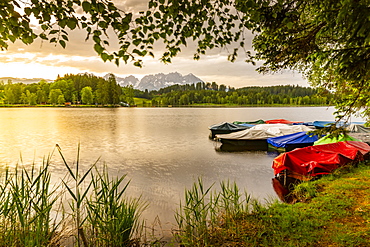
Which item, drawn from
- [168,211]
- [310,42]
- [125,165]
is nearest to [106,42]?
[310,42]

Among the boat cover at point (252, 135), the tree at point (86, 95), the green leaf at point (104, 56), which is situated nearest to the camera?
the green leaf at point (104, 56)

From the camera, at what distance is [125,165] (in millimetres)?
17500

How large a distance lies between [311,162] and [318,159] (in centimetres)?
65

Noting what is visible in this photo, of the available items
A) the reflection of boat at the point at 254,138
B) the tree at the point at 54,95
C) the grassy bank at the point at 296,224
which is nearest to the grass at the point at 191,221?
the grassy bank at the point at 296,224

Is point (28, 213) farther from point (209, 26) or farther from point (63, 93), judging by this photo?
point (63, 93)

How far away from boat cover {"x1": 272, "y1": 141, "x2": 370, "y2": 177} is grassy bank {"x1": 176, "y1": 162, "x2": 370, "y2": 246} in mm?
2463

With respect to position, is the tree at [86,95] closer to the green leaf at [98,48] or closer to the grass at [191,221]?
the grass at [191,221]

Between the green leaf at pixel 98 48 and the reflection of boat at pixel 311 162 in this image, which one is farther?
the reflection of boat at pixel 311 162

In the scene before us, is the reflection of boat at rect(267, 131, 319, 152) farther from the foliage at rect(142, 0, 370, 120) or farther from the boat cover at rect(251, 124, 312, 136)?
the foliage at rect(142, 0, 370, 120)

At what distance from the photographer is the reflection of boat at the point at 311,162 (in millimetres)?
10281

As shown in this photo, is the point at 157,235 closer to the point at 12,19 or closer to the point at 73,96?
the point at 12,19

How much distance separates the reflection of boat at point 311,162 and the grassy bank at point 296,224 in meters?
2.42

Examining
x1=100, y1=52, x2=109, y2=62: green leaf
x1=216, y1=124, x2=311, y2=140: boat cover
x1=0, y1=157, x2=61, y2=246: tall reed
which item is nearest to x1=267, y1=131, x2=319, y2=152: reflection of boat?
x1=216, y1=124, x2=311, y2=140: boat cover

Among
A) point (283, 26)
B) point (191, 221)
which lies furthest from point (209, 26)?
point (191, 221)
